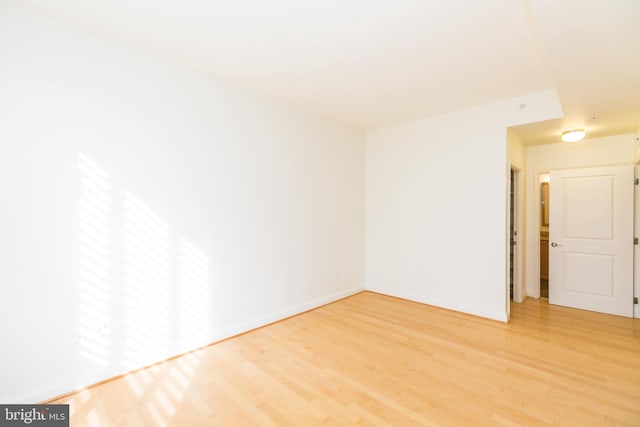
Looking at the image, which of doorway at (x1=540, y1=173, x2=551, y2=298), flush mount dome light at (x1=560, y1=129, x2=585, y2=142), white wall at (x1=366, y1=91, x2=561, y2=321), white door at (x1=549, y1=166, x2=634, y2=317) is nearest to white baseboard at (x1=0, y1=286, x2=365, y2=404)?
white wall at (x1=366, y1=91, x2=561, y2=321)

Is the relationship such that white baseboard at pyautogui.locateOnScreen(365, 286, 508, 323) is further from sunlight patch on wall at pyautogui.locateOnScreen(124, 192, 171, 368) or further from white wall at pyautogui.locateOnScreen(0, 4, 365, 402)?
sunlight patch on wall at pyautogui.locateOnScreen(124, 192, 171, 368)

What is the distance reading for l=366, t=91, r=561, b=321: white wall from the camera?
3.66 m

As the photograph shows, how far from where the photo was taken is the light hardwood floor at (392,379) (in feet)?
6.44

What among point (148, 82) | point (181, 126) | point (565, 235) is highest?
point (148, 82)

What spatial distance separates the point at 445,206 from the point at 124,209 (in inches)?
154

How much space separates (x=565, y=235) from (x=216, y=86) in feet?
17.4

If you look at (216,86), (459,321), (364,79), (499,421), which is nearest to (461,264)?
(459,321)

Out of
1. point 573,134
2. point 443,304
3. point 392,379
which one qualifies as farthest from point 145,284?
point 573,134

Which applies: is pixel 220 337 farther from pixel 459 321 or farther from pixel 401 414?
pixel 459 321

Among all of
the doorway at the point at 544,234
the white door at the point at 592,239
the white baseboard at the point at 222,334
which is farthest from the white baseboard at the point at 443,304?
the doorway at the point at 544,234

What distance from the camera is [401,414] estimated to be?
6.49 feet
